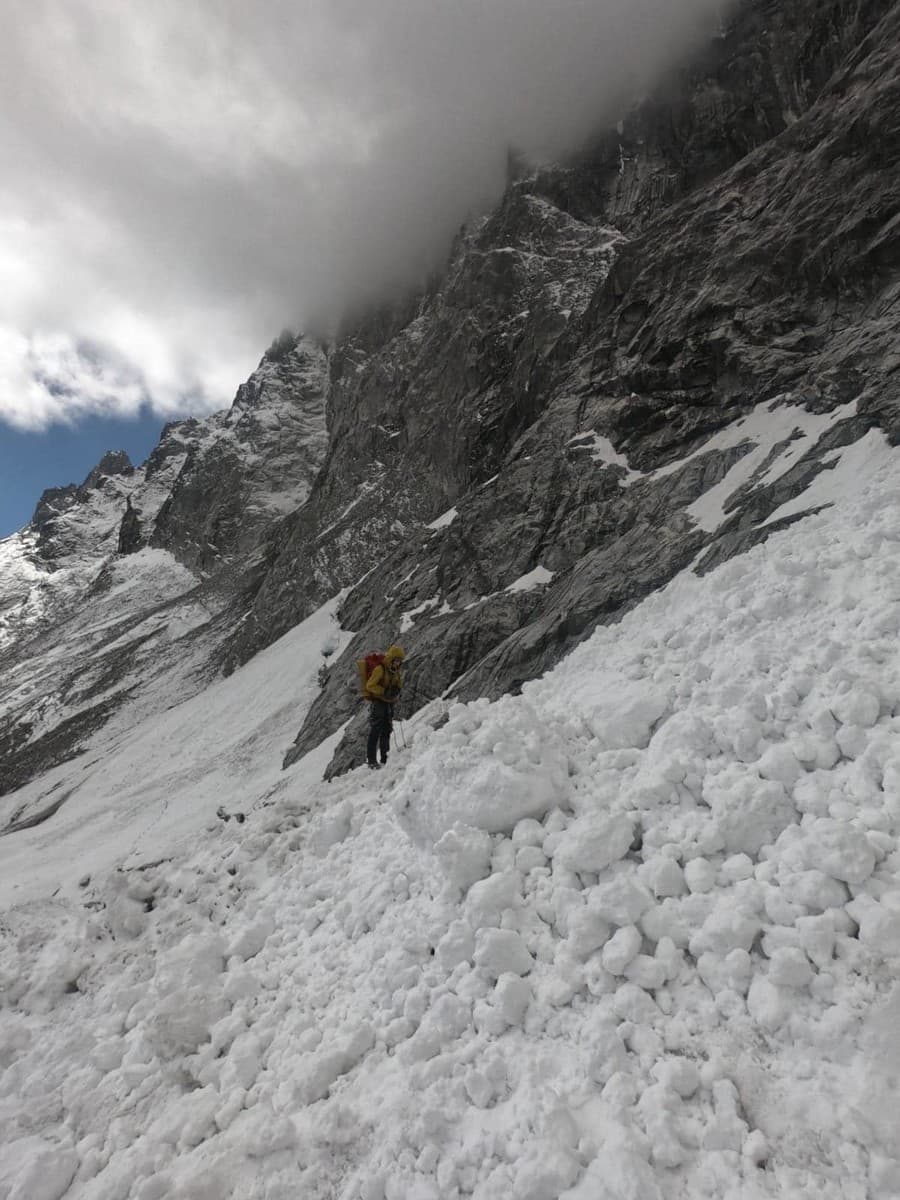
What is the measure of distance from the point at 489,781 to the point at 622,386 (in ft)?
85.0

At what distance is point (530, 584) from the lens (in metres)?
20.9

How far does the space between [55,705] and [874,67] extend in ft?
255

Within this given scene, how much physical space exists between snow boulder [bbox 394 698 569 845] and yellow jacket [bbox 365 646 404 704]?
134 inches

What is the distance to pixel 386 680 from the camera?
10.8m

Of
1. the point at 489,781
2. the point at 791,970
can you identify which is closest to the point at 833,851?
the point at 791,970

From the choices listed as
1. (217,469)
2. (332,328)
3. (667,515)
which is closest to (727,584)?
(667,515)

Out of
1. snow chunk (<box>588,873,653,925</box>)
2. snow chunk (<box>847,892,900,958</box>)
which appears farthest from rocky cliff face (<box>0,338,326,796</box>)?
snow chunk (<box>847,892,900,958</box>)

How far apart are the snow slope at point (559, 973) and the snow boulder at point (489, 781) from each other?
3 centimetres

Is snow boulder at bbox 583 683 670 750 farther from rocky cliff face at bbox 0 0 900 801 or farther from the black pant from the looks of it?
rocky cliff face at bbox 0 0 900 801

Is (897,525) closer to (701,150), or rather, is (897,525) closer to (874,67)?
(874,67)

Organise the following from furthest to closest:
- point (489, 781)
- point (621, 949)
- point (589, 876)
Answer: point (489, 781)
point (589, 876)
point (621, 949)

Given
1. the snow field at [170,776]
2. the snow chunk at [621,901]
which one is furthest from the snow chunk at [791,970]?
the snow field at [170,776]

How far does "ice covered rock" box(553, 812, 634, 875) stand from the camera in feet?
Answer: 15.3

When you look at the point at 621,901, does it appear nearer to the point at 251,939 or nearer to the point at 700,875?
the point at 700,875
